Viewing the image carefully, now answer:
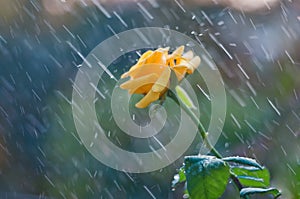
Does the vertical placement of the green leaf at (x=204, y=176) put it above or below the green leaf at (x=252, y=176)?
above

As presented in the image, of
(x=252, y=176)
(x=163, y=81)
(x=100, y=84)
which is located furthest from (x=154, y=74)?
(x=100, y=84)

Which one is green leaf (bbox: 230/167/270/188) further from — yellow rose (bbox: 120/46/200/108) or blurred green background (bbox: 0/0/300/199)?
blurred green background (bbox: 0/0/300/199)

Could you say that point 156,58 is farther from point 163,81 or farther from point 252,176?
point 252,176

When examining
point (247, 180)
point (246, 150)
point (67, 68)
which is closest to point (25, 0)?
point (67, 68)

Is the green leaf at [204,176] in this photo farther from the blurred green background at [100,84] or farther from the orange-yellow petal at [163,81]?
the blurred green background at [100,84]

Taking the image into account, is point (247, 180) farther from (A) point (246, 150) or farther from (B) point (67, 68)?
(B) point (67, 68)

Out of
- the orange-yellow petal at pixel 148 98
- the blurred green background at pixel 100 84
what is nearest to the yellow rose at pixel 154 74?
the orange-yellow petal at pixel 148 98
